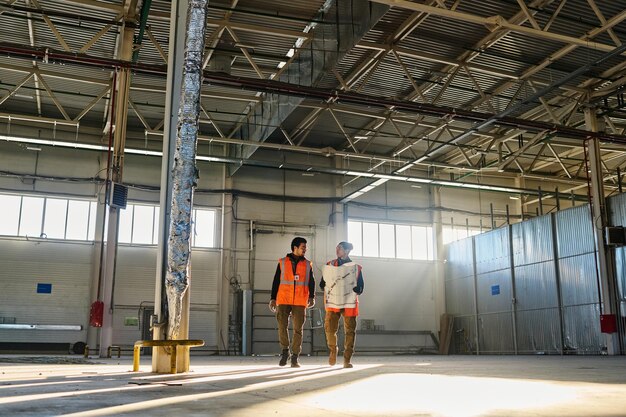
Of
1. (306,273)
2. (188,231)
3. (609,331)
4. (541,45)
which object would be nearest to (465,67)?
(541,45)

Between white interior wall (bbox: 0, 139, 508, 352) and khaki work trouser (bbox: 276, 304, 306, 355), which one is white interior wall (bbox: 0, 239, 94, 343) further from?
khaki work trouser (bbox: 276, 304, 306, 355)

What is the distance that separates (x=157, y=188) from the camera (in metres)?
23.9

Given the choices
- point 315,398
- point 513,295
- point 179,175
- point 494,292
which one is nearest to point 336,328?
point 179,175

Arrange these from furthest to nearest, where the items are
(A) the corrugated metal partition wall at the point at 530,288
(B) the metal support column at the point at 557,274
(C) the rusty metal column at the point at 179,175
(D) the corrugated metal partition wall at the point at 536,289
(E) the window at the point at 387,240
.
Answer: (E) the window at the point at 387,240 → (D) the corrugated metal partition wall at the point at 536,289 → (B) the metal support column at the point at 557,274 → (A) the corrugated metal partition wall at the point at 530,288 → (C) the rusty metal column at the point at 179,175

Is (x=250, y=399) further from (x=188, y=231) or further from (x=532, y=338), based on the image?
(x=532, y=338)

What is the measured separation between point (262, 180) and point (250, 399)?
2109 cm

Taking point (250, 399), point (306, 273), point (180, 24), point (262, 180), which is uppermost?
point (262, 180)

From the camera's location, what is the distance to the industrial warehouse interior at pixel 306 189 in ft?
33.6

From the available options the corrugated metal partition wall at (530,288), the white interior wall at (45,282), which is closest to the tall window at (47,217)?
the white interior wall at (45,282)

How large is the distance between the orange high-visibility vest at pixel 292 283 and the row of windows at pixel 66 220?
14.0m

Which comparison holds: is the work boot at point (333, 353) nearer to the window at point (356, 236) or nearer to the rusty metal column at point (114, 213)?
the rusty metal column at point (114, 213)

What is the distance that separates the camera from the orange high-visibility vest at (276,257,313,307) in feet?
32.7

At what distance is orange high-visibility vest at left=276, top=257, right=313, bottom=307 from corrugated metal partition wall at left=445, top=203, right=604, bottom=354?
13.2 metres

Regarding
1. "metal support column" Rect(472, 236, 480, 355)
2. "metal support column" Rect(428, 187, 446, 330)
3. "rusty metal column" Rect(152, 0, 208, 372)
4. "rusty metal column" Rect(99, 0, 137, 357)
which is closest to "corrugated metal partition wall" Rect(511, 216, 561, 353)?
"metal support column" Rect(472, 236, 480, 355)
